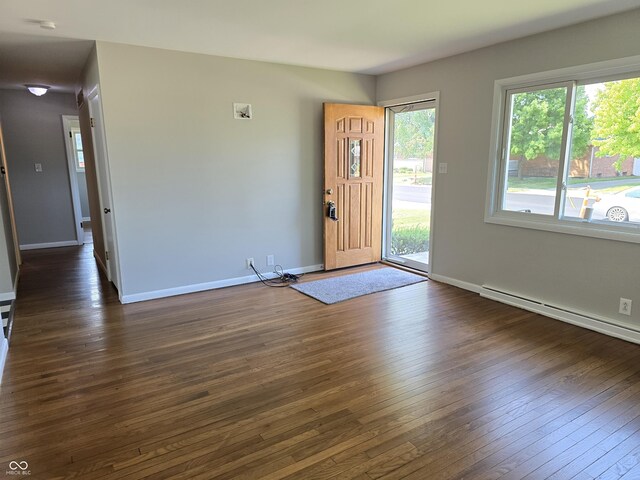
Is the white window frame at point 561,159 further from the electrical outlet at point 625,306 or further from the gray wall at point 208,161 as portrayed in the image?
the gray wall at point 208,161

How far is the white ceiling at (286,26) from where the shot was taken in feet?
8.93

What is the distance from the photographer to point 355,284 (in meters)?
4.55

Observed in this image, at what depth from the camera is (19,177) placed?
248 inches

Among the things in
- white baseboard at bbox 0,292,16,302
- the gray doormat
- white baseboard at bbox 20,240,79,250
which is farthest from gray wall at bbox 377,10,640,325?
white baseboard at bbox 20,240,79,250

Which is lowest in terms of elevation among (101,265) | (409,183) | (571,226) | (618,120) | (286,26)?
(101,265)

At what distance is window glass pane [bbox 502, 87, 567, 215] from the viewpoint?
11.5 feet

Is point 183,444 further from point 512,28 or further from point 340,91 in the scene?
point 340,91

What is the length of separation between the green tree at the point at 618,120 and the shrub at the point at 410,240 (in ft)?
7.43

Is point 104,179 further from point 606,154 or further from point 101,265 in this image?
point 606,154

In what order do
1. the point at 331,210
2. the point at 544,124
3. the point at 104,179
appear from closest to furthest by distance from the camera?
the point at 544,124 < the point at 104,179 < the point at 331,210

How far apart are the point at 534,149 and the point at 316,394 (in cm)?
294

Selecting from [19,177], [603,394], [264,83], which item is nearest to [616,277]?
→ [603,394]

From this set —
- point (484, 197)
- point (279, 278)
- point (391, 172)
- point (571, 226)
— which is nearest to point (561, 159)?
point (571, 226)

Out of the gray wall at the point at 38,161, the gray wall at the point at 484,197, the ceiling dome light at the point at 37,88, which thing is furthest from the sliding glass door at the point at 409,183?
the gray wall at the point at 38,161
